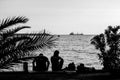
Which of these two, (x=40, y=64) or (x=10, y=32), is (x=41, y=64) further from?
(x=10, y=32)

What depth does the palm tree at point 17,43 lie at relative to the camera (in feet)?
15.8

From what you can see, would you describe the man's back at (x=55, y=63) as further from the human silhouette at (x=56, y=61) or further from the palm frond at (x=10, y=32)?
the palm frond at (x=10, y=32)

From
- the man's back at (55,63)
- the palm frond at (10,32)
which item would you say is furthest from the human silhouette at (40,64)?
the palm frond at (10,32)

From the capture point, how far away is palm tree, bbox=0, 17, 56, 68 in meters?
4.82

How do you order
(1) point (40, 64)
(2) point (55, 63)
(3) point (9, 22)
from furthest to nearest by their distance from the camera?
(2) point (55, 63) < (1) point (40, 64) < (3) point (9, 22)

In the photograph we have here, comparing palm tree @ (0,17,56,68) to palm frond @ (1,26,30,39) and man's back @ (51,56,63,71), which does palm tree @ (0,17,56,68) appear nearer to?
palm frond @ (1,26,30,39)

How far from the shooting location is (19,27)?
5.27 m

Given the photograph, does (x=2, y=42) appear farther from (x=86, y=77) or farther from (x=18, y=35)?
(x=86, y=77)

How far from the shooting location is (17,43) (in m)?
5.05

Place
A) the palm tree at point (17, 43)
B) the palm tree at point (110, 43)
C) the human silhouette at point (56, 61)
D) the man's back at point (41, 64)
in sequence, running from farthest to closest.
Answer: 1. the palm tree at point (110, 43)
2. the human silhouette at point (56, 61)
3. the man's back at point (41, 64)
4. the palm tree at point (17, 43)

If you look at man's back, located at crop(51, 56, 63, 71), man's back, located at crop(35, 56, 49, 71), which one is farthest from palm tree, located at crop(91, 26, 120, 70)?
man's back, located at crop(35, 56, 49, 71)

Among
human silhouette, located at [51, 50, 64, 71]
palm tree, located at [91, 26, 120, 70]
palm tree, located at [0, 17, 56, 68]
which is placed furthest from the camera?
palm tree, located at [91, 26, 120, 70]

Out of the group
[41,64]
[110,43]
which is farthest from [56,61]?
[110,43]

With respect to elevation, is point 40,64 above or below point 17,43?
below
